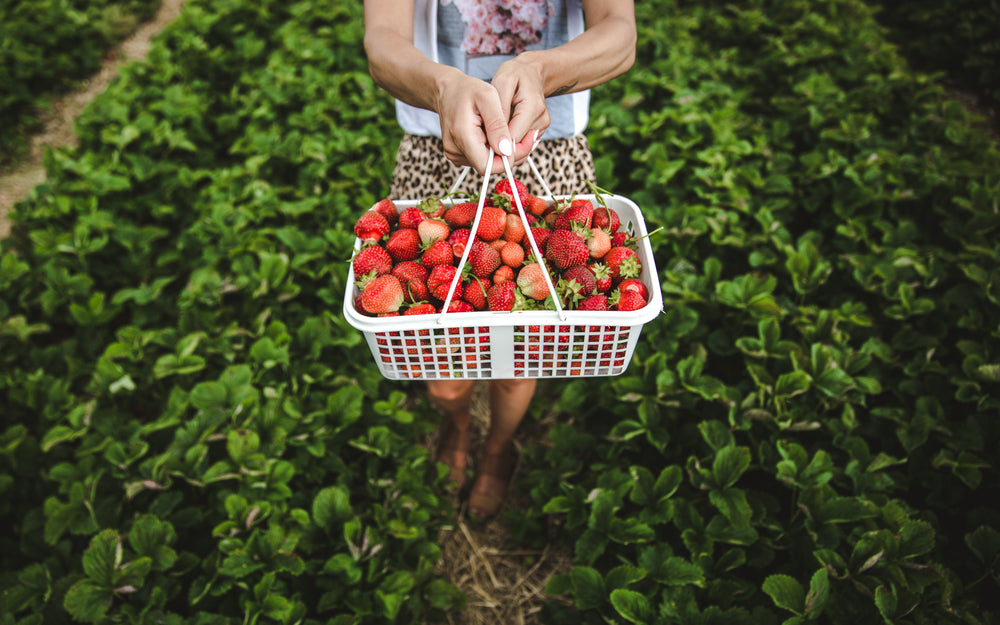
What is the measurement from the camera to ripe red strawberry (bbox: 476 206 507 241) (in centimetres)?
129

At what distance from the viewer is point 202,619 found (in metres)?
1.67

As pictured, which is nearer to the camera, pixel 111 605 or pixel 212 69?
pixel 111 605

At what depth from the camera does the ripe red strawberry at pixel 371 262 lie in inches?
49.1

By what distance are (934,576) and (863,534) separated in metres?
0.19

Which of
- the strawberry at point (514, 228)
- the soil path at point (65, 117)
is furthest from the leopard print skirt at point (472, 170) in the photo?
the soil path at point (65, 117)

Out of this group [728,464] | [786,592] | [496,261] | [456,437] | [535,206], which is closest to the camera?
[496,261]

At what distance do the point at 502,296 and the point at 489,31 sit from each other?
0.81 meters

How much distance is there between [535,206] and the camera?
140 cm

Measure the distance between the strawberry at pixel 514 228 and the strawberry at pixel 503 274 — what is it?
0.26 ft

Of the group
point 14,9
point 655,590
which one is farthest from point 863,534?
point 14,9

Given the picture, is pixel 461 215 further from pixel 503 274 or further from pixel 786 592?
pixel 786 592

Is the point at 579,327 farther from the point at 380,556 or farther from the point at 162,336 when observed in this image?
the point at 162,336

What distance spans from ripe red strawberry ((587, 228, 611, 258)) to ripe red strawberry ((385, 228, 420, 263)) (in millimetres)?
405

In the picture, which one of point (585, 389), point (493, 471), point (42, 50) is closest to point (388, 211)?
point (585, 389)
